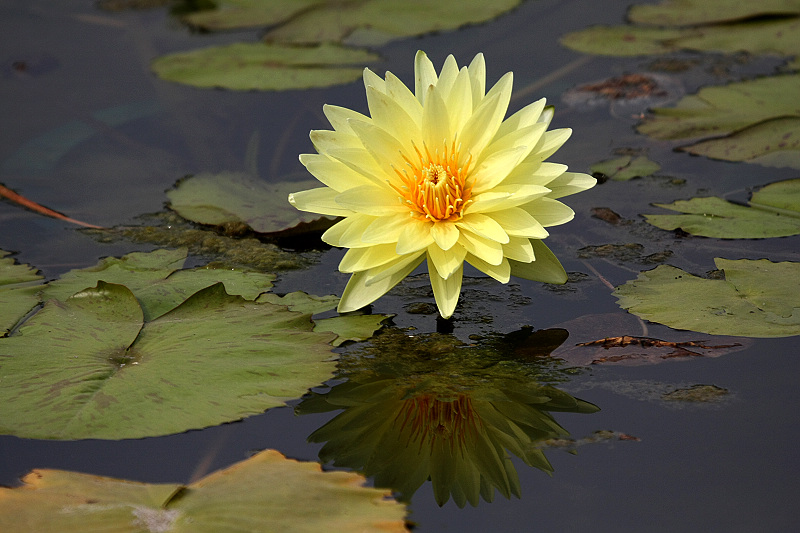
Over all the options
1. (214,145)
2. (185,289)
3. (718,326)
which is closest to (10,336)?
(185,289)

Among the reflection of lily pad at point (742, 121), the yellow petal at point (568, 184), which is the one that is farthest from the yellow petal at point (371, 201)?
the reflection of lily pad at point (742, 121)

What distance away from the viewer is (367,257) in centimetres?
165

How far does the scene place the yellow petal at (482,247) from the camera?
1551 millimetres

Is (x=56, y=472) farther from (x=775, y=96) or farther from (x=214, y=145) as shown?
(x=775, y=96)

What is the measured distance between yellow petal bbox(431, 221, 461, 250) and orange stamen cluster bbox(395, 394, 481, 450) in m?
0.34

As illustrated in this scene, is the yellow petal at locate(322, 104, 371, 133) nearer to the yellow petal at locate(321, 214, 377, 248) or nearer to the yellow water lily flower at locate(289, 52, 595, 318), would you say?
the yellow water lily flower at locate(289, 52, 595, 318)

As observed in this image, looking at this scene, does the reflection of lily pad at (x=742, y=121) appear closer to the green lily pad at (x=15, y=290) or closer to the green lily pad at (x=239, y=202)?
the green lily pad at (x=239, y=202)

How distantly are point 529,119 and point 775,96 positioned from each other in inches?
63.0

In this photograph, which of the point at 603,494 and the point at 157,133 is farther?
the point at 157,133

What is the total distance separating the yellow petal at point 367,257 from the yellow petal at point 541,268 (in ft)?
1.02

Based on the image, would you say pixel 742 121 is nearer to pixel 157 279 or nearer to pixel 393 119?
pixel 393 119

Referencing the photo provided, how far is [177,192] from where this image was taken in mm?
2414

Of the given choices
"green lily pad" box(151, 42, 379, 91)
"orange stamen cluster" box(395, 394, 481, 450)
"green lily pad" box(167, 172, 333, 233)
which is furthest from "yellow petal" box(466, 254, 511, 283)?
"green lily pad" box(151, 42, 379, 91)

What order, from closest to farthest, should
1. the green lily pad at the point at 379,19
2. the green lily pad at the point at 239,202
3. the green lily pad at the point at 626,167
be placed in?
the green lily pad at the point at 239,202
the green lily pad at the point at 626,167
the green lily pad at the point at 379,19
